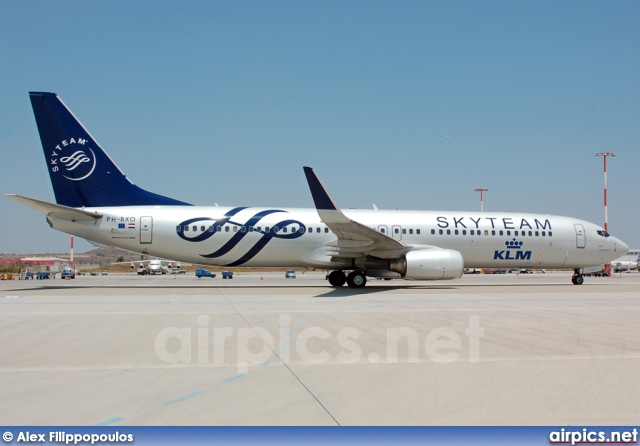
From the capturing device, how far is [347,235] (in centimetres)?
2100

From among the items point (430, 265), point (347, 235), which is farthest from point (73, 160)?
point (430, 265)

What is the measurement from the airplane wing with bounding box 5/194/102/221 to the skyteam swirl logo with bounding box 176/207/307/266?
3.41m

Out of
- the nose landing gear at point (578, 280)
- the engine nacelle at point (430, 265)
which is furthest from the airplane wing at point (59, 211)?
the nose landing gear at point (578, 280)

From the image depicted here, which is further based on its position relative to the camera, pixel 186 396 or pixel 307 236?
pixel 307 236

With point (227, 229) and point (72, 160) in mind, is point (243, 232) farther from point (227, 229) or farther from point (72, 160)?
point (72, 160)

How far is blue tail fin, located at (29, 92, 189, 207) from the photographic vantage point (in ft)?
70.8

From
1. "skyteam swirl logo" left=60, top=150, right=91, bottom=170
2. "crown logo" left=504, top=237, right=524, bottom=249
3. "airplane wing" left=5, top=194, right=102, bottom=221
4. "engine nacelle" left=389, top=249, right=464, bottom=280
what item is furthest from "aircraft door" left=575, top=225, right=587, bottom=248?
"skyteam swirl logo" left=60, top=150, right=91, bottom=170

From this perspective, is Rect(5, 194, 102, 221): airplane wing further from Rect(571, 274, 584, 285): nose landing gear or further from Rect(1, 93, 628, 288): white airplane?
Rect(571, 274, 584, 285): nose landing gear

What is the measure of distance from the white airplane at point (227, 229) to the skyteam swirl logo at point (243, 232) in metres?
0.04

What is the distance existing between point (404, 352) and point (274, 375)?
222cm

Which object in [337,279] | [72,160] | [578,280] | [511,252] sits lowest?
[578,280]

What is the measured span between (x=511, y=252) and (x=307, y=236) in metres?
9.31

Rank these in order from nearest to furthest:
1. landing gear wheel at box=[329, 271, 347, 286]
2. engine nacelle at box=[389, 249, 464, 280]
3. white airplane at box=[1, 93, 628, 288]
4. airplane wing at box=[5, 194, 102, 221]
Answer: airplane wing at box=[5, 194, 102, 221] → engine nacelle at box=[389, 249, 464, 280] → white airplane at box=[1, 93, 628, 288] → landing gear wheel at box=[329, 271, 347, 286]

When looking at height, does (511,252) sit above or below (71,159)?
below
